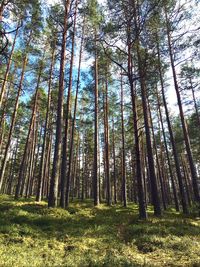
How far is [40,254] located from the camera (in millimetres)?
6379

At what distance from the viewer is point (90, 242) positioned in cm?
771

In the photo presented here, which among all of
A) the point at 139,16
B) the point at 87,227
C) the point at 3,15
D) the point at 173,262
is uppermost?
the point at 139,16

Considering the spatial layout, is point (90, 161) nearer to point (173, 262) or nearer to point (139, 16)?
point (139, 16)

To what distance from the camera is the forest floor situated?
19.7 feet

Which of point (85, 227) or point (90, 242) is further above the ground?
point (85, 227)

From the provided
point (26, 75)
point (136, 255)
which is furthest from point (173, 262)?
point (26, 75)

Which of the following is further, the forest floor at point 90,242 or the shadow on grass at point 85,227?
the shadow on grass at point 85,227

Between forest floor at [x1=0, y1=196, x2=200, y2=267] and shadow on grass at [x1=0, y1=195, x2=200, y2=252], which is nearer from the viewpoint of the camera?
forest floor at [x1=0, y1=196, x2=200, y2=267]

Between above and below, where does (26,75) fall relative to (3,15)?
above

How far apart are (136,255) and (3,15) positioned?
1251cm

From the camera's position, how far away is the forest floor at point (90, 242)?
599 centimetres

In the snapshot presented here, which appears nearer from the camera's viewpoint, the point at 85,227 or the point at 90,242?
the point at 90,242

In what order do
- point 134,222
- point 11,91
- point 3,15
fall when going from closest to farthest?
point 134,222 → point 3,15 → point 11,91

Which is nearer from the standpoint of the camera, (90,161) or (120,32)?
(120,32)
